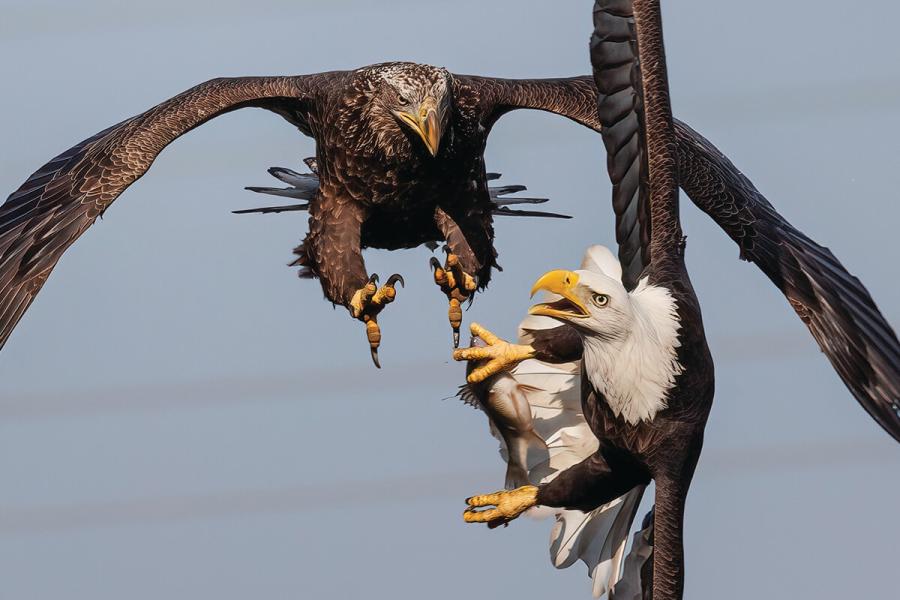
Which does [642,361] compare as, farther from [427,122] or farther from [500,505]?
[427,122]

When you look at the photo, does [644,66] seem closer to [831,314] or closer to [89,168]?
[831,314]

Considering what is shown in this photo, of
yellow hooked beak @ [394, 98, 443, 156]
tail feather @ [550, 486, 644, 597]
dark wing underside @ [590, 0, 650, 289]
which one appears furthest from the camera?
tail feather @ [550, 486, 644, 597]

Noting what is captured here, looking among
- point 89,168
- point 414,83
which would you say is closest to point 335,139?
point 414,83

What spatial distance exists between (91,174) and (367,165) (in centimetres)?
102

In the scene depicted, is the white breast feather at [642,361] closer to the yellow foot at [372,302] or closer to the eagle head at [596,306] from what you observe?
the eagle head at [596,306]

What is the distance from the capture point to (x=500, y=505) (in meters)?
7.15

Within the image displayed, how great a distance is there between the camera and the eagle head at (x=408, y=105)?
751 centimetres

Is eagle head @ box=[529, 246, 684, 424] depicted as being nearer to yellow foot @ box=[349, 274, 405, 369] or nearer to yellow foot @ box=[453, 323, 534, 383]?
yellow foot @ box=[453, 323, 534, 383]

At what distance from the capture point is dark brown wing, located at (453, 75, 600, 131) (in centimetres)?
794

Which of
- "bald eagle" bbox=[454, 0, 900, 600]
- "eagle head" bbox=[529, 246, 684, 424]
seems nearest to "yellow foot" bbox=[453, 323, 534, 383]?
"bald eagle" bbox=[454, 0, 900, 600]

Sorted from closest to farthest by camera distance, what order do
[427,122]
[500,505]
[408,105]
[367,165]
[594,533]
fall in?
[500,505] < [427,122] < [408,105] < [367,165] < [594,533]

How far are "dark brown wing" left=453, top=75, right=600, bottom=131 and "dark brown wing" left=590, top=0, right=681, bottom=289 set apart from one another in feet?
2.39

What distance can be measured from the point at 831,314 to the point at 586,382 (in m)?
0.98

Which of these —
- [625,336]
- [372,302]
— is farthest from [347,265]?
[625,336]
